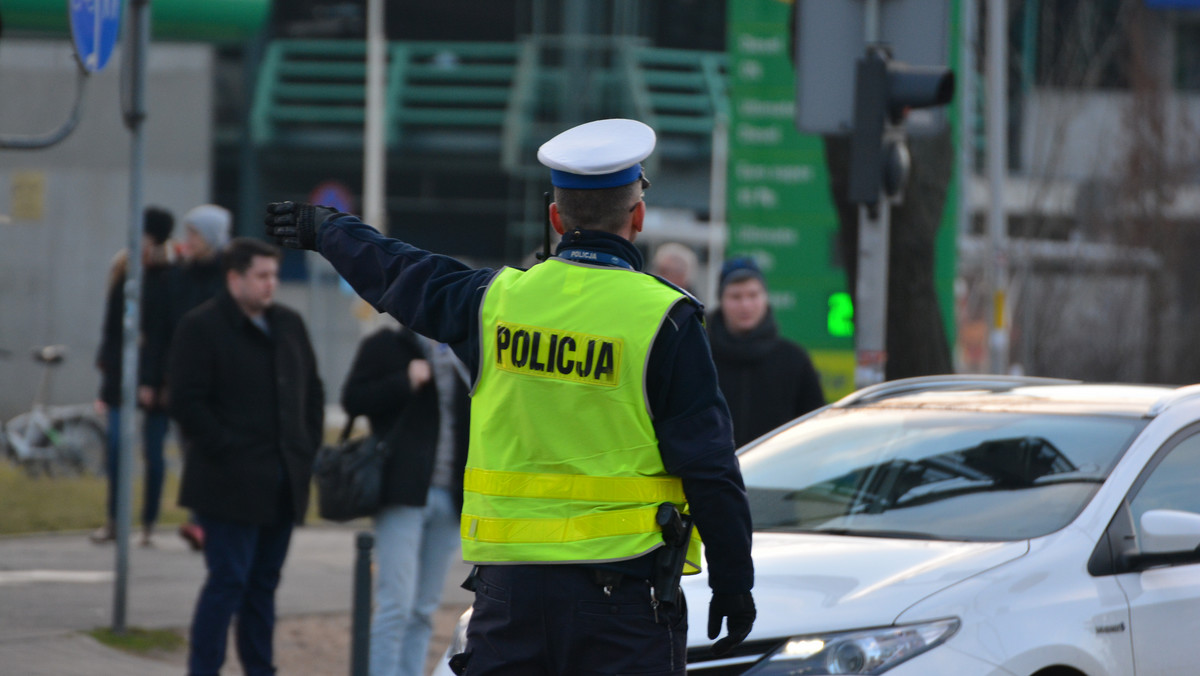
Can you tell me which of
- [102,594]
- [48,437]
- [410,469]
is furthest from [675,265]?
[48,437]

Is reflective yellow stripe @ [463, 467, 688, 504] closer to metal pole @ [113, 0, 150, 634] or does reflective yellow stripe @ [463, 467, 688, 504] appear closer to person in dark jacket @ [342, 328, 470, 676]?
person in dark jacket @ [342, 328, 470, 676]

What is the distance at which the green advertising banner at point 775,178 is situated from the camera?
40.3 ft

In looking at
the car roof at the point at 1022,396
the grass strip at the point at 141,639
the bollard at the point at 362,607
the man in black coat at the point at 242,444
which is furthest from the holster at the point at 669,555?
the grass strip at the point at 141,639

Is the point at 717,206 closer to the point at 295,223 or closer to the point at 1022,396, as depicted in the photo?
the point at 1022,396

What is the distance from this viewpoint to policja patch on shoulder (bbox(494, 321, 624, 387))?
3211 millimetres

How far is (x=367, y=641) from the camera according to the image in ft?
19.1

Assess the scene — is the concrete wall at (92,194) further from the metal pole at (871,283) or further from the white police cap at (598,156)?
the white police cap at (598,156)

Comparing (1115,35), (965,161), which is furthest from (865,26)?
(1115,35)

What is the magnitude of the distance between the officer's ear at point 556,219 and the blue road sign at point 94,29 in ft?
11.3

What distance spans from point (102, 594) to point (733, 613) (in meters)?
5.41

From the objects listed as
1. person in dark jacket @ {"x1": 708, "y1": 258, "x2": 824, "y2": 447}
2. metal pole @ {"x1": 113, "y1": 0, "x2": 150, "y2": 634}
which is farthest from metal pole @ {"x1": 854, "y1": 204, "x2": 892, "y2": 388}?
metal pole @ {"x1": 113, "y1": 0, "x2": 150, "y2": 634}

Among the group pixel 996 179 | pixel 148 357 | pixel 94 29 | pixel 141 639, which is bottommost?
pixel 141 639

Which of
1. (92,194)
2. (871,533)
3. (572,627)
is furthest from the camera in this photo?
(92,194)

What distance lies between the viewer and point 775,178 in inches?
487
